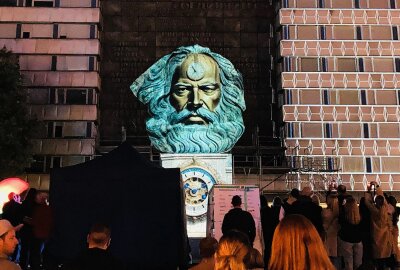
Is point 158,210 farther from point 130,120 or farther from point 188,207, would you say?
point 130,120

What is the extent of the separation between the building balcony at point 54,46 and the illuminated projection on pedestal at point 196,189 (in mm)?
23407

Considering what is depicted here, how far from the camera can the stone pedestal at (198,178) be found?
14641 millimetres

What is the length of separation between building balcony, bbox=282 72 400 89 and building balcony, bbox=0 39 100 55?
13.0 meters

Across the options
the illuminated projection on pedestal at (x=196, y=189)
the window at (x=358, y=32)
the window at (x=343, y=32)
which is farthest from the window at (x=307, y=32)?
the illuminated projection on pedestal at (x=196, y=189)

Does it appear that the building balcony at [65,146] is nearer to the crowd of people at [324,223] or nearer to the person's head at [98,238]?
the crowd of people at [324,223]

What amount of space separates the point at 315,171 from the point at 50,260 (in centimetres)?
2646

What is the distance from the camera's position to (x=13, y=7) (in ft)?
122

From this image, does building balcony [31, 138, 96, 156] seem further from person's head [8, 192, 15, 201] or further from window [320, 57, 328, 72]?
person's head [8, 192, 15, 201]

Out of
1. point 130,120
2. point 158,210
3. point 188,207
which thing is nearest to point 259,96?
point 130,120

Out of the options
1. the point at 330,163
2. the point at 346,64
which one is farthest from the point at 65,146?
the point at 346,64

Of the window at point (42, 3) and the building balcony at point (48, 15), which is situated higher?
the window at point (42, 3)

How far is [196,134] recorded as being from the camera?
1530 cm

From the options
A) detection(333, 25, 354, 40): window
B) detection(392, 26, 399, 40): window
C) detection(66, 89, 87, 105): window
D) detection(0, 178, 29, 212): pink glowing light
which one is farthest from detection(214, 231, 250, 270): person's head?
detection(392, 26, 399, 40): window

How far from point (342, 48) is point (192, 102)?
23808 millimetres
